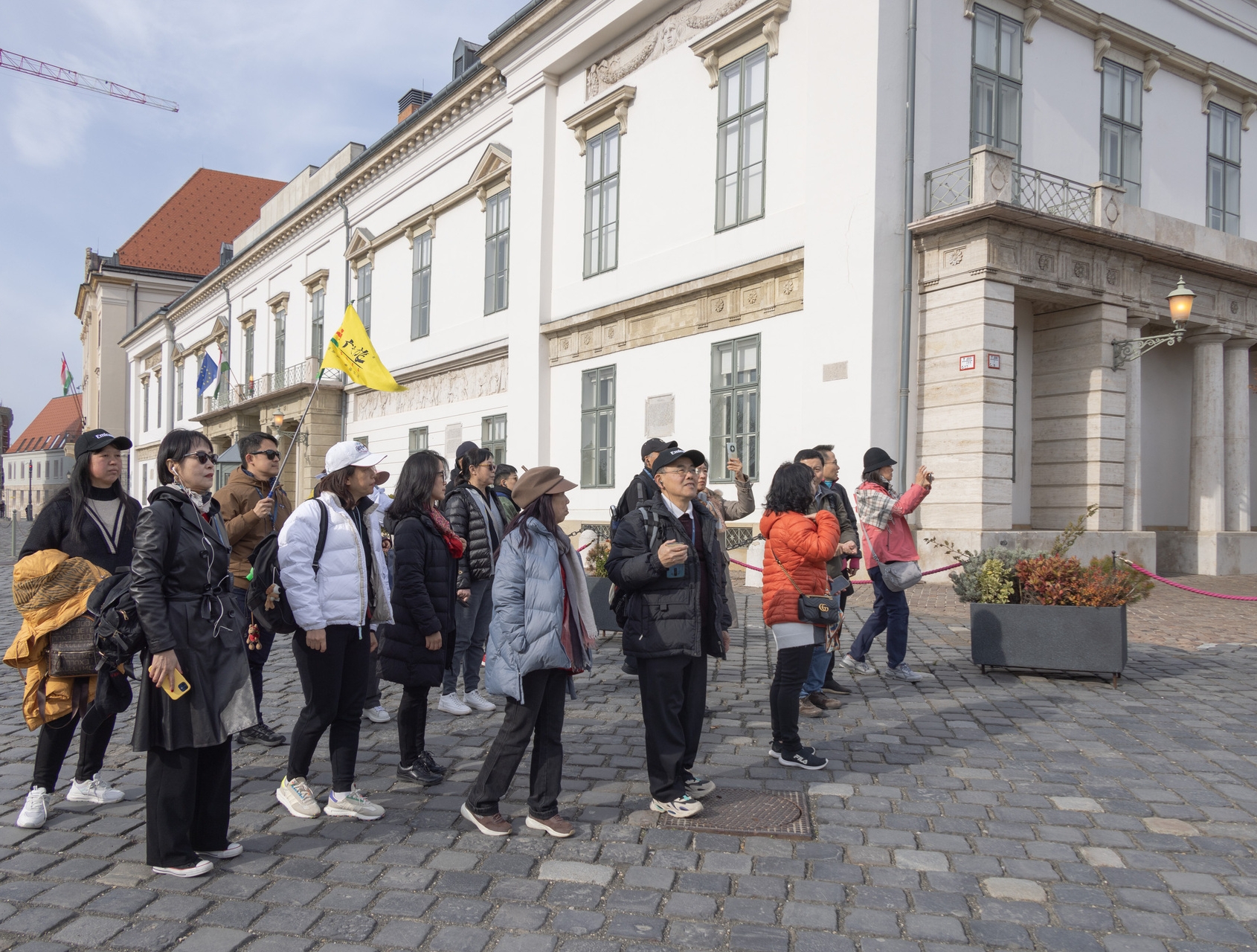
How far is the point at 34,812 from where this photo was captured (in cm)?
439

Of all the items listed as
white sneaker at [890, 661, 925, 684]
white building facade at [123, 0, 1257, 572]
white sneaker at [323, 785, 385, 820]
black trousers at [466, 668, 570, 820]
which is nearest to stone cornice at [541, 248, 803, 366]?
white building facade at [123, 0, 1257, 572]

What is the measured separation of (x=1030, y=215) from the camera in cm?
1258

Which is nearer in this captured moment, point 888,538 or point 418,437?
point 888,538

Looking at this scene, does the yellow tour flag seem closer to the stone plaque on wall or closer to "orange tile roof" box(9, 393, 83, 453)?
the stone plaque on wall

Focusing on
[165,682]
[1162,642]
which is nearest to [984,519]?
[1162,642]

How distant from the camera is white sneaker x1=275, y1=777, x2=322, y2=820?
4527 millimetres

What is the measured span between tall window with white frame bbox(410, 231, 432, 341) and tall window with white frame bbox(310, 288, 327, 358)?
22.7 feet

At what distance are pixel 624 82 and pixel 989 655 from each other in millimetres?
13681

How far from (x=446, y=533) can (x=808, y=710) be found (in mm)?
3050

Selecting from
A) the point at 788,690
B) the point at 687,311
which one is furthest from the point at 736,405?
the point at 788,690

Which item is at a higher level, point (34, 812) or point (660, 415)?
point (660, 415)

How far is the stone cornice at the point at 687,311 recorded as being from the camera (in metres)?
14.3

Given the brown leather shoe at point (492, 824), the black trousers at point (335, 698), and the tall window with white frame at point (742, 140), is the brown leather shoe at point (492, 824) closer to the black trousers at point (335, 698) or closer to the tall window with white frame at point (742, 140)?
the black trousers at point (335, 698)

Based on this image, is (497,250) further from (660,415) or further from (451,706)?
(451,706)
